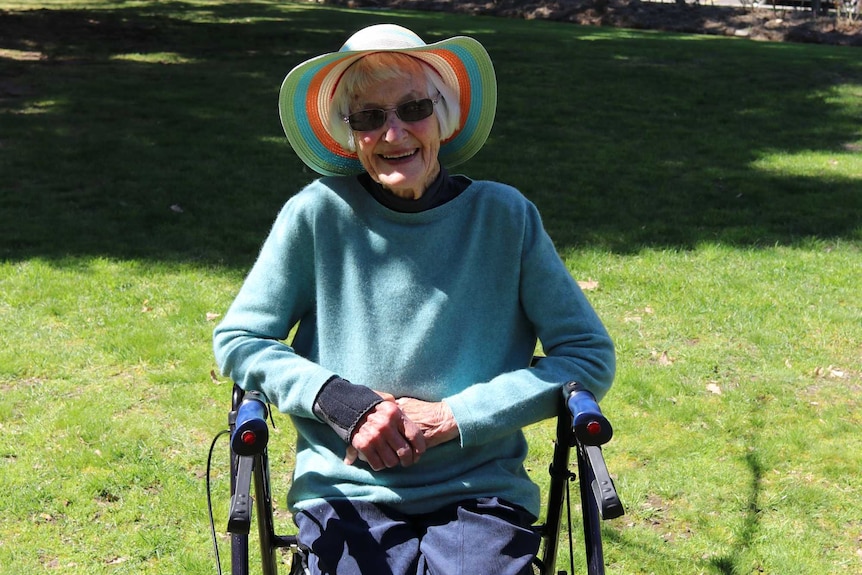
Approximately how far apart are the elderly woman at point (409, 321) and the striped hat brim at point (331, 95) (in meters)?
0.01

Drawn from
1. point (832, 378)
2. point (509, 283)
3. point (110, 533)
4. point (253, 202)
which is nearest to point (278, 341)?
point (509, 283)

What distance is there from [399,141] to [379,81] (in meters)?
0.16

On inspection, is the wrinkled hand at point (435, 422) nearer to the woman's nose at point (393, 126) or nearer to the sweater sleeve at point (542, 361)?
the sweater sleeve at point (542, 361)

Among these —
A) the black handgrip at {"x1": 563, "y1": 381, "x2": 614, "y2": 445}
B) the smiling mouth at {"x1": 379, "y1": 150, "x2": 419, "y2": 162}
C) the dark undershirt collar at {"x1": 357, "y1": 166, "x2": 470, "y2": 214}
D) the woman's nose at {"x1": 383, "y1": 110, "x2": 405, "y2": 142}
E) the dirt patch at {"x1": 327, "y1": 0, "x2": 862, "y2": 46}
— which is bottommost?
the dirt patch at {"x1": 327, "y1": 0, "x2": 862, "y2": 46}

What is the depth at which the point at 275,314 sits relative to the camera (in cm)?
247

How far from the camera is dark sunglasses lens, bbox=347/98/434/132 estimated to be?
2.45 m

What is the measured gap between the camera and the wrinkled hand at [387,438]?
7.39 ft

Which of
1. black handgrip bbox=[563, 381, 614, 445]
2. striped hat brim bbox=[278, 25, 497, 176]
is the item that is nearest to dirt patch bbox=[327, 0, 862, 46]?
striped hat brim bbox=[278, 25, 497, 176]

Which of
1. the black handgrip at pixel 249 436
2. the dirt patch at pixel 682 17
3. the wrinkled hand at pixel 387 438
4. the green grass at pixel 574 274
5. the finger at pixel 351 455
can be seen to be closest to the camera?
the black handgrip at pixel 249 436

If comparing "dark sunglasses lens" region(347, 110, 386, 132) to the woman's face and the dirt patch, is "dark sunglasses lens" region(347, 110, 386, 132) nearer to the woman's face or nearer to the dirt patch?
the woman's face

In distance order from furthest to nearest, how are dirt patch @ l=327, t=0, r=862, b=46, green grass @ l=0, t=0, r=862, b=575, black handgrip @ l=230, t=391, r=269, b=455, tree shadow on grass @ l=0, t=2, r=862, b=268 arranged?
dirt patch @ l=327, t=0, r=862, b=46, tree shadow on grass @ l=0, t=2, r=862, b=268, green grass @ l=0, t=0, r=862, b=575, black handgrip @ l=230, t=391, r=269, b=455

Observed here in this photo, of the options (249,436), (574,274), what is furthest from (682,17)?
(249,436)

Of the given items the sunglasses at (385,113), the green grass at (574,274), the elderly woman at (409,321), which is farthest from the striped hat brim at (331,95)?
the green grass at (574,274)

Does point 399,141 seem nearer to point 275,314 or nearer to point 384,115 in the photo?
point 384,115
